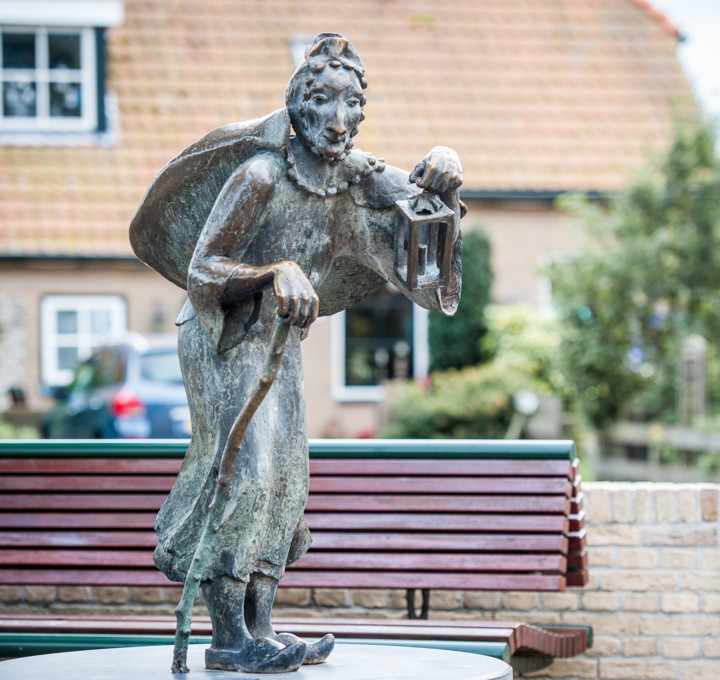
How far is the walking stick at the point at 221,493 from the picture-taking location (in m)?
3.52

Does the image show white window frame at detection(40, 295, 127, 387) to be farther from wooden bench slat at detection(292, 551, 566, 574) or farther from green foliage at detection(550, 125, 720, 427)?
wooden bench slat at detection(292, 551, 566, 574)

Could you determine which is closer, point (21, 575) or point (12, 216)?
point (21, 575)

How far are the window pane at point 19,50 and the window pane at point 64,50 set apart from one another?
0.75 ft

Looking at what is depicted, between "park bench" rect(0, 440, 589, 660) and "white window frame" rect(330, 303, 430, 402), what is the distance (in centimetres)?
1132

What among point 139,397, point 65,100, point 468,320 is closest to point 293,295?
point 139,397

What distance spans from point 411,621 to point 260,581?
4.51ft

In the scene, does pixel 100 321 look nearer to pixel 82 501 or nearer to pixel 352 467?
pixel 82 501

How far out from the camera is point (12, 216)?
16.1 meters

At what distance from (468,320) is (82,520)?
10.3 m

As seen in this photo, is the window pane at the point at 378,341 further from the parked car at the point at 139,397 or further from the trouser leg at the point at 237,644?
the trouser leg at the point at 237,644

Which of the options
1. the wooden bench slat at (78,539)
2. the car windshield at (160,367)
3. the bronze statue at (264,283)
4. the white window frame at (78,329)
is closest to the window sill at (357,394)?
the white window frame at (78,329)

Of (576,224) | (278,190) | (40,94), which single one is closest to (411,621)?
(278,190)

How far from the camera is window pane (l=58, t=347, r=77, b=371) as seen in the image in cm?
1656

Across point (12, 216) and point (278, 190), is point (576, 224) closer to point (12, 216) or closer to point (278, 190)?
point (12, 216)
